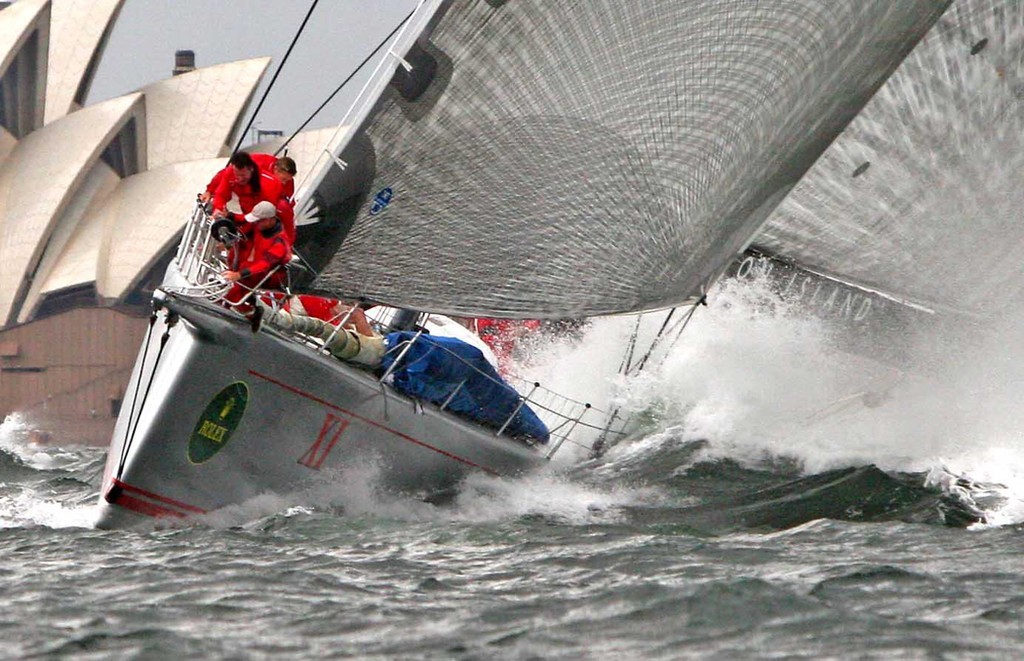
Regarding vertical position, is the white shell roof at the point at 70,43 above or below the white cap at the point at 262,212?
above

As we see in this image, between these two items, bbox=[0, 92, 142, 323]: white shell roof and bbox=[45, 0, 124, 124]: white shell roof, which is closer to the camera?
bbox=[0, 92, 142, 323]: white shell roof

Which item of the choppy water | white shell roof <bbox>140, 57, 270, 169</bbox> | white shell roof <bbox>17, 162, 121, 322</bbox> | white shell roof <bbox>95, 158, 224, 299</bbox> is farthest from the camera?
white shell roof <bbox>140, 57, 270, 169</bbox>

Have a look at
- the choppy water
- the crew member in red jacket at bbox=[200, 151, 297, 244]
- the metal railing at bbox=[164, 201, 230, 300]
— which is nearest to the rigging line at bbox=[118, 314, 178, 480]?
the metal railing at bbox=[164, 201, 230, 300]

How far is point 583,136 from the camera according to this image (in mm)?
6555

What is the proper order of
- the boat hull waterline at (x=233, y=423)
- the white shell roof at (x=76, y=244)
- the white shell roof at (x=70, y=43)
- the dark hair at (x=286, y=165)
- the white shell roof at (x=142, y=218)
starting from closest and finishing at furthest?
the boat hull waterline at (x=233, y=423), the dark hair at (x=286, y=165), the white shell roof at (x=76, y=244), the white shell roof at (x=142, y=218), the white shell roof at (x=70, y=43)

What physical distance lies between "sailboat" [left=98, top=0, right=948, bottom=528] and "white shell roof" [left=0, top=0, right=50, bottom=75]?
16805mm

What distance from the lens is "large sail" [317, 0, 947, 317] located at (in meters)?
6.31

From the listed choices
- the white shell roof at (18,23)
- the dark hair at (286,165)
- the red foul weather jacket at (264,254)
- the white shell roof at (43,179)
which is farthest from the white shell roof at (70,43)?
the red foul weather jacket at (264,254)

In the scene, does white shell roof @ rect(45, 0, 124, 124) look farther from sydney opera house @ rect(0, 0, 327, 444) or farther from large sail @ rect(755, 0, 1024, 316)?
large sail @ rect(755, 0, 1024, 316)

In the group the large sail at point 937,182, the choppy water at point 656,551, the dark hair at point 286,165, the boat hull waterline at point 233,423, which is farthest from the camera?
the large sail at point 937,182

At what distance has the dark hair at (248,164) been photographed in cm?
653

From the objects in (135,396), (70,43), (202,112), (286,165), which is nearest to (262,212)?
(286,165)

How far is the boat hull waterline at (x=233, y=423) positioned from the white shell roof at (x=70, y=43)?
18.9 meters

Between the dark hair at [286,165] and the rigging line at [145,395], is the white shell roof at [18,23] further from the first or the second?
the rigging line at [145,395]
